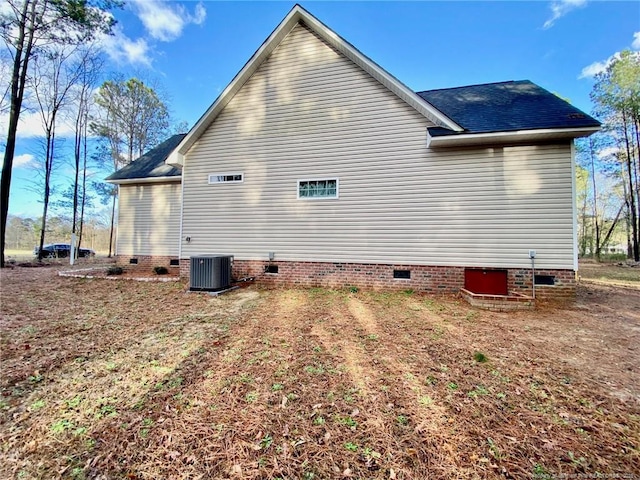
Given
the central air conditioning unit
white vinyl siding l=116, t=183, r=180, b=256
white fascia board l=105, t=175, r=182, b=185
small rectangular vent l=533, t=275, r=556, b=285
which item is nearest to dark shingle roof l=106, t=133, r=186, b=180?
white fascia board l=105, t=175, r=182, b=185

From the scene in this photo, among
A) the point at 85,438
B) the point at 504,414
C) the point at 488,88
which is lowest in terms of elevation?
the point at 85,438

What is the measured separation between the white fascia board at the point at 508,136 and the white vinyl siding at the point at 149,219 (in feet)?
33.0

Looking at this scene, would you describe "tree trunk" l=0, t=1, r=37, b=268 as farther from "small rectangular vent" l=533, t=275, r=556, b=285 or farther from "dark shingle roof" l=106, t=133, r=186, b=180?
"small rectangular vent" l=533, t=275, r=556, b=285

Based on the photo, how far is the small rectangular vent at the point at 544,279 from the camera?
21.1 ft

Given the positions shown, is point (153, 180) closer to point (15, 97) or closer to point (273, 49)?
point (273, 49)

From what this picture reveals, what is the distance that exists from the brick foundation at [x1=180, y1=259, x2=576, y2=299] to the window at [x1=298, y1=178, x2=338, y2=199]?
79.8 inches

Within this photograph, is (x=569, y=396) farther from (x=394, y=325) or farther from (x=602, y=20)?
(x=602, y=20)

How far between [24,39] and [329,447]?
1993 cm

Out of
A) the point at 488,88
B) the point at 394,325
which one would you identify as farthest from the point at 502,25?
the point at 394,325

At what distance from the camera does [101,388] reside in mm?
2844

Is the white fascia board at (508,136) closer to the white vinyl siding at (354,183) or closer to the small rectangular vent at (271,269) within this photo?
the white vinyl siding at (354,183)

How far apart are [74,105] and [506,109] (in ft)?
79.5

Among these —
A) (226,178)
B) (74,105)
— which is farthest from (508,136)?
(74,105)

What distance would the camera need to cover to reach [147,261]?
1141 cm
